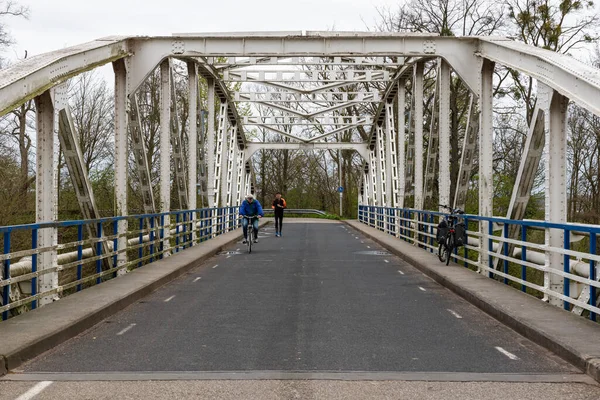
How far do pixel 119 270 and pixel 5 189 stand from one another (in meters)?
8.18

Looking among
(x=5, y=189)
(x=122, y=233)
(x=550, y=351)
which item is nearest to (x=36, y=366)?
(x=550, y=351)

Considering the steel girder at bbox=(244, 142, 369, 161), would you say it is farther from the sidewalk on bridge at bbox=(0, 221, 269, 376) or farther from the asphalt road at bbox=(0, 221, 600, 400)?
the asphalt road at bbox=(0, 221, 600, 400)

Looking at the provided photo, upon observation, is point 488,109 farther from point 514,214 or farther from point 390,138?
point 390,138

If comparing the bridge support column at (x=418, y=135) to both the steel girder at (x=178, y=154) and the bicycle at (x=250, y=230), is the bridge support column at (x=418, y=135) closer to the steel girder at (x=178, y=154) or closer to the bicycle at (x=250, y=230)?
the bicycle at (x=250, y=230)

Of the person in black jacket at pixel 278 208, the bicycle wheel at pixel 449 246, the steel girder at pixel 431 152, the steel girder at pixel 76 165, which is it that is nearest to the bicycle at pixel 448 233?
the bicycle wheel at pixel 449 246

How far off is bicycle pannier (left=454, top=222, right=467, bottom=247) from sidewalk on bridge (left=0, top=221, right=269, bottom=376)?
5687mm

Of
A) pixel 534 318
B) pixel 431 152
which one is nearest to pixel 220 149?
pixel 431 152

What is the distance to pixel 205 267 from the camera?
664 inches

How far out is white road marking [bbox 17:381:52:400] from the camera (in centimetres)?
562

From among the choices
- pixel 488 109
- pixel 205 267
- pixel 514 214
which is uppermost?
pixel 488 109

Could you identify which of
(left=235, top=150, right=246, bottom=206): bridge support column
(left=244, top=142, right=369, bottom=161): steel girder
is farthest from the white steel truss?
(left=244, top=142, right=369, bottom=161): steel girder

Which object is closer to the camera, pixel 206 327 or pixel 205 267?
pixel 206 327

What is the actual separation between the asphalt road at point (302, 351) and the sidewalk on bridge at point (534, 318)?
0.42 ft

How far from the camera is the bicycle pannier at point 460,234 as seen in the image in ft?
49.0
